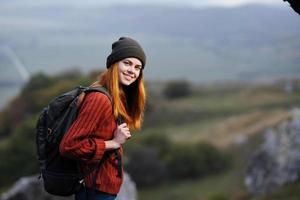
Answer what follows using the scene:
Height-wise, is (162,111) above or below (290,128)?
below

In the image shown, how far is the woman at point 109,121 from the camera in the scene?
4.88 metres

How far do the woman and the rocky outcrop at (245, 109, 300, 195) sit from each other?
918 inches

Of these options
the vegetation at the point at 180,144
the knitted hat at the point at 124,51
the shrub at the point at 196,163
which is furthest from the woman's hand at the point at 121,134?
the shrub at the point at 196,163

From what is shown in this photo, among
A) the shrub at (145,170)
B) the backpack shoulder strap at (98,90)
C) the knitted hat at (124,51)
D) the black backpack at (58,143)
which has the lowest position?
the shrub at (145,170)

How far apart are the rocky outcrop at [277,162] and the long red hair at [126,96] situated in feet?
76.1

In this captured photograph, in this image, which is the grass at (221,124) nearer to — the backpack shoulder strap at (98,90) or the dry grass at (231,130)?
the dry grass at (231,130)

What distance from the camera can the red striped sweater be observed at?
4.86 metres

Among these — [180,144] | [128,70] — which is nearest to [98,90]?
[128,70]

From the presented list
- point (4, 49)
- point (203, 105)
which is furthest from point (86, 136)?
point (4, 49)

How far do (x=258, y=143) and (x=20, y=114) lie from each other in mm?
37718

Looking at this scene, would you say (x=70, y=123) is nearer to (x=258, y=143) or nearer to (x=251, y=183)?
(x=251, y=183)

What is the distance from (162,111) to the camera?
8288 centimetres

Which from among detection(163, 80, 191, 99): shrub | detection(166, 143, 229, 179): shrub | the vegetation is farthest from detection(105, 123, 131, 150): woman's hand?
detection(163, 80, 191, 99): shrub

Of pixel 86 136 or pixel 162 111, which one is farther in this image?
pixel 162 111
